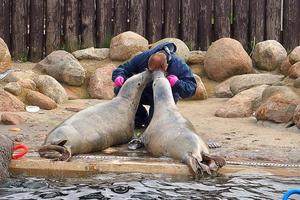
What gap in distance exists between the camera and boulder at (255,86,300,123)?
810 centimetres

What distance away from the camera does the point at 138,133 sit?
25.2ft

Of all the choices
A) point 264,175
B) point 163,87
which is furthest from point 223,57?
point 264,175

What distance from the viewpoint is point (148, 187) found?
5121 mm

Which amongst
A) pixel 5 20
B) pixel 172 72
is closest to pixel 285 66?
pixel 172 72

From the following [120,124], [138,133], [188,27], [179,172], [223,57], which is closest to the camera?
[179,172]

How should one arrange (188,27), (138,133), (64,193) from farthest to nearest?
(188,27)
(138,133)
(64,193)

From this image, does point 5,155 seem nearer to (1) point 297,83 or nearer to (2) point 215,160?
(2) point 215,160

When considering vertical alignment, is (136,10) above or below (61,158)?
above

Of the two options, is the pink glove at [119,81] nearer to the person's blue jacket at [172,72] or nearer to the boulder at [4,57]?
the person's blue jacket at [172,72]

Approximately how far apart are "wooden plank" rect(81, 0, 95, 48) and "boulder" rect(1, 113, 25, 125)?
13.0 feet

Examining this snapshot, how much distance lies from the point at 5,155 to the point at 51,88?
13.7 ft

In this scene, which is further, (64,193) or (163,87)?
(163,87)

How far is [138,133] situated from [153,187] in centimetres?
258

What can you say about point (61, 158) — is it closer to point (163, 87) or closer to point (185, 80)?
point (163, 87)
